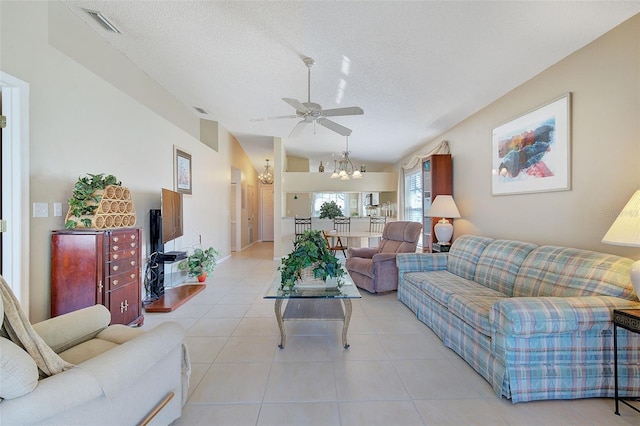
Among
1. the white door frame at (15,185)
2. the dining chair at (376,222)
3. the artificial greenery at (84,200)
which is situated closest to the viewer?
the white door frame at (15,185)

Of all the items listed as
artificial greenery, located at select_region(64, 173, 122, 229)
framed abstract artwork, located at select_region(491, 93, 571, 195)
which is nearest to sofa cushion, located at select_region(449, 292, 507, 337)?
framed abstract artwork, located at select_region(491, 93, 571, 195)

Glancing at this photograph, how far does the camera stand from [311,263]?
8.59ft

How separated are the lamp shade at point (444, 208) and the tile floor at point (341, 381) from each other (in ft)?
5.54

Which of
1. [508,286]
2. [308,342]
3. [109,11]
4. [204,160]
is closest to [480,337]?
[508,286]

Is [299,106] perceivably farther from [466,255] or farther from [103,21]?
[466,255]

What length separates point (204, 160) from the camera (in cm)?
565

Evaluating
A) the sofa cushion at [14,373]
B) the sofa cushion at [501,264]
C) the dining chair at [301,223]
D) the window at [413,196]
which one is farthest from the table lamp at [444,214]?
the sofa cushion at [14,373]

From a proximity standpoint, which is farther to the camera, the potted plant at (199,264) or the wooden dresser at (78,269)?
the potted plant at (199,264)

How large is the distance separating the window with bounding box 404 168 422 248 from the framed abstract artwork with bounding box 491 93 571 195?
2465 mm

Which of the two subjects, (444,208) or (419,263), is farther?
(444,208)

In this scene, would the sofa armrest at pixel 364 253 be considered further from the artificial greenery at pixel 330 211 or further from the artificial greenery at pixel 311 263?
the artificial greenery at pixel 311 263

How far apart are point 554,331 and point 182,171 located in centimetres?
500

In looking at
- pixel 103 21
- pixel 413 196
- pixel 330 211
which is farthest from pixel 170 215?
pixel 413 196

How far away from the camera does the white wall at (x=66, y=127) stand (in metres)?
2.26
